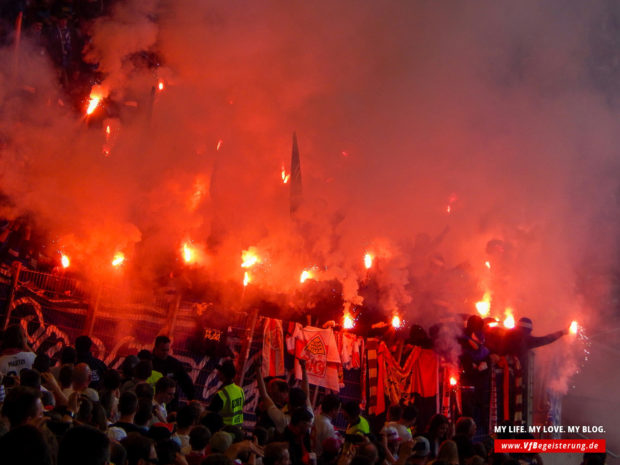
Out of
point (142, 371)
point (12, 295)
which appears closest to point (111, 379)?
point (142, 371)

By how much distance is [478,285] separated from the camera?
46.3ft

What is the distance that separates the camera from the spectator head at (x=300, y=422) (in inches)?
163

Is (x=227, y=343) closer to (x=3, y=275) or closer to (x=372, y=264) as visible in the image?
(x=3, y=275)

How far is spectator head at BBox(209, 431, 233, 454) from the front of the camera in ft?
12.4

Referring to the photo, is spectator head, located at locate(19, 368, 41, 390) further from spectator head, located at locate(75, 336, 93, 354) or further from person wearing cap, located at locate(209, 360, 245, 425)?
person wearing cap, located at locate(209, 360, 245, 425)

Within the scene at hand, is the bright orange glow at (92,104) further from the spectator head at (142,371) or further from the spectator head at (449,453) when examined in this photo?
the spectator head at (449,453)

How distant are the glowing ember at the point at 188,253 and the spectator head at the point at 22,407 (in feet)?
25.3

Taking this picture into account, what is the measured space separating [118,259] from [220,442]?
21.0 feet

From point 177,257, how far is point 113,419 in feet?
20.5

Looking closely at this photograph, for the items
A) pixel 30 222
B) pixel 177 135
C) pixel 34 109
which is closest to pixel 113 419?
pixel 30 222

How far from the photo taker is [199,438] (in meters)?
3.84

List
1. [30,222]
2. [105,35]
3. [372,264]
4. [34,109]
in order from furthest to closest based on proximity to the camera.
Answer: [372,264], [105,35], [34,109], [30,222]

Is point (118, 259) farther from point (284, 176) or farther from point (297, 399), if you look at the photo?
point (284, 176)

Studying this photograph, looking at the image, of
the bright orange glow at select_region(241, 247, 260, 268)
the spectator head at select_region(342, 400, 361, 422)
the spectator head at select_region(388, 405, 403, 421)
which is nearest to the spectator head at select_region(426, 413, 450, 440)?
the spectator head at select_region(388, 405, 403, 421)
